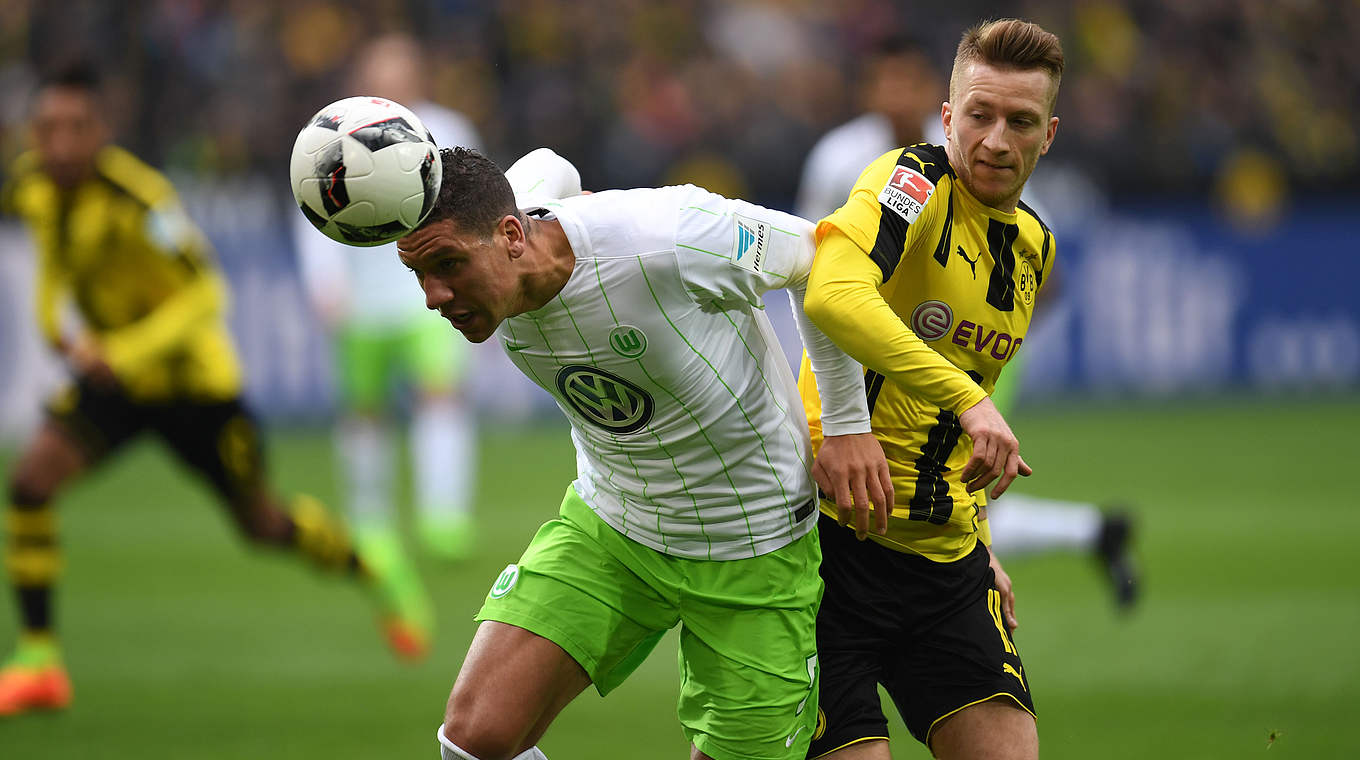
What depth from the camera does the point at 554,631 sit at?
3688 mm

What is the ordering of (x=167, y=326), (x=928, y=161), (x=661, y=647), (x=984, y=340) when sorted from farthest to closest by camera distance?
(x=661, y=647) → (x=167, y=326) → (x=984, y=340) → (x=928, y=161)

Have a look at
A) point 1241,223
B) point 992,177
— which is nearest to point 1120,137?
point 1241,223

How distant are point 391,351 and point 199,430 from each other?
2756mm

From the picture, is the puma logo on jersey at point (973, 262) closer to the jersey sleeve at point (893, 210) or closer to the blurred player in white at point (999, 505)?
the jersey sleeve at point (893, 210)

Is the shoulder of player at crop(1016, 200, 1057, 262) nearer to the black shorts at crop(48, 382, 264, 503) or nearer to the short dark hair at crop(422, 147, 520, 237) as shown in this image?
the short dark hair at crop(422, 147, 520, 237)

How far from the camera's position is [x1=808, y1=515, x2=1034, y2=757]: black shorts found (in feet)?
12.3

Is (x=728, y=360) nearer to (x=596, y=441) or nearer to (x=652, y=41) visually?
(x=596, y=441)

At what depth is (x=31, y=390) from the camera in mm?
14070

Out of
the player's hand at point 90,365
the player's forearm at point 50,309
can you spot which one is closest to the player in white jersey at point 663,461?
the player's hand at point 90,365

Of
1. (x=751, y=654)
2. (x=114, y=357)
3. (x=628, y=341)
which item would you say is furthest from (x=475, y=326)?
(x=114, y=357)

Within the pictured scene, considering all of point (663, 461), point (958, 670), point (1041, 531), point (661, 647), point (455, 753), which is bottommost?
point (661, 647)

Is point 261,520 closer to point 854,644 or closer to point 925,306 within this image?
point 854,644

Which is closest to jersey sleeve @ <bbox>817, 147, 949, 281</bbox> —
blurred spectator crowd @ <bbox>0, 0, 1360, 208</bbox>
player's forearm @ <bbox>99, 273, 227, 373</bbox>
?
player's forearm @ <bbox>99, 273, 227, 373</bbox>

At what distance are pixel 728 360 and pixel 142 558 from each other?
708 cm
